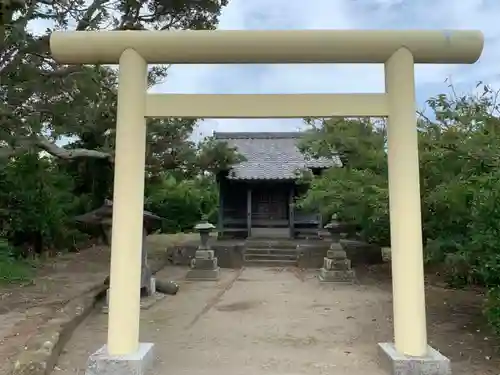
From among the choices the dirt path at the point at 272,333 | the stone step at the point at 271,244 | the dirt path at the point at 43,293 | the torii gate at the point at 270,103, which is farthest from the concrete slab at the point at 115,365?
the stone step at the point at 271,244

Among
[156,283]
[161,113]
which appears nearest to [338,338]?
[161,113]

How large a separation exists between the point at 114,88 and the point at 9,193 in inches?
189

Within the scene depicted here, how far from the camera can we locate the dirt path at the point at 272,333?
5.06 metres

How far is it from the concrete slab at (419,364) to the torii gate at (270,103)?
7 cm

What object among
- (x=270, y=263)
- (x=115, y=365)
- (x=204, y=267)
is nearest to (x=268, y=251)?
(x=270, y=263)

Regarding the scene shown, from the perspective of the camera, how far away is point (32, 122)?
9531 millimetres

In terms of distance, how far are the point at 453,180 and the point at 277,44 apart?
9.93 feet

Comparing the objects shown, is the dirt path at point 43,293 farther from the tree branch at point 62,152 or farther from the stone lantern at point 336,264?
the stone lantern at point 336,264

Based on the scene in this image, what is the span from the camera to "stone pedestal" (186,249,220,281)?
1262 cm

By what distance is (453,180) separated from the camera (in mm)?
5867

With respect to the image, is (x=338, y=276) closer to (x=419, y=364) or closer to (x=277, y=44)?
(x=419, y=364)

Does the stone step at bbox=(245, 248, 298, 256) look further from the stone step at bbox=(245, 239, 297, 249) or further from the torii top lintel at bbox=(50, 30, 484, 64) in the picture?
the torii top lintel at bbox=(50, 30, 484, 64)

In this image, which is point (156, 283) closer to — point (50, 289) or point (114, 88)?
point (50, 289)

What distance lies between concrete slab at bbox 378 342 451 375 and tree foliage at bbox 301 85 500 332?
3.43 ft
